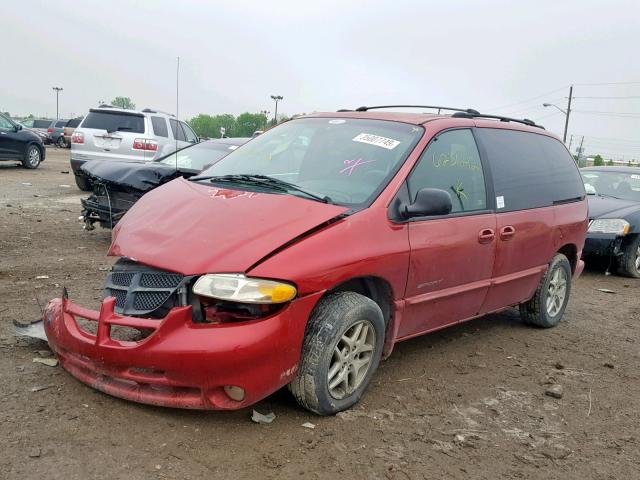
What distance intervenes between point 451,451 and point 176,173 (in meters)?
5.21

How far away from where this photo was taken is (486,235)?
4.25 metres

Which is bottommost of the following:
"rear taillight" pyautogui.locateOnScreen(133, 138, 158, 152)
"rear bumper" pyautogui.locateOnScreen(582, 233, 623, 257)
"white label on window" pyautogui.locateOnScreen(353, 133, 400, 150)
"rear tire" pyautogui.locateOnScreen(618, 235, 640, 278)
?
"rear tire" pyautogui.locateOnScreen(618, 235, 640, 278)

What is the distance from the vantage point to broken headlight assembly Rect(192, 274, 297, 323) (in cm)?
288

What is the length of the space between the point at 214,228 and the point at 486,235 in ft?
6.75

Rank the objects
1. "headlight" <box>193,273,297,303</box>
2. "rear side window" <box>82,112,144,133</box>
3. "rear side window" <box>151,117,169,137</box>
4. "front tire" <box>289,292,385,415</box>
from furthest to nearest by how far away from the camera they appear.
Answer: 1. "rear side window" <box>151,117,169,137</box>
2. "rear side window" <box>82,112,144,133</box>
3. "front tire" <box>289,292,385,415</box>
4. "headlight" <box>193,273,297,303</box>

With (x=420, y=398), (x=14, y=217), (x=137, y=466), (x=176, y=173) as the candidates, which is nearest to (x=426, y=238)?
(x=420, y=398)

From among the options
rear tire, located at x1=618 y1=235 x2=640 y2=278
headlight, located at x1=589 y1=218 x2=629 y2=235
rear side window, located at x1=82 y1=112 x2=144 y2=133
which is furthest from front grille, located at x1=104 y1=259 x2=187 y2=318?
rear side window, located at x1=82 y1=112 x2=144 y2=133

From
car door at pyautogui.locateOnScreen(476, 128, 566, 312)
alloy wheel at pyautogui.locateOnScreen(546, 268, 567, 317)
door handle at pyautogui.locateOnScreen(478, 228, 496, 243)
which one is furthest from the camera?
alloy wheel at pyautogui.locateOnScreen(546, 268, 567, 317)

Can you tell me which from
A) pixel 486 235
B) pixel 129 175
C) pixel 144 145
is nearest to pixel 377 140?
pixel 486 235

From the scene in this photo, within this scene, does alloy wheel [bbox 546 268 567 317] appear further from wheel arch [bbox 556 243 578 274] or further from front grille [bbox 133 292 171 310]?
front grille [bbox 133 292 171 310]

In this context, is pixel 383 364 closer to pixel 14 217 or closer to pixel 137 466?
pixel 137 466

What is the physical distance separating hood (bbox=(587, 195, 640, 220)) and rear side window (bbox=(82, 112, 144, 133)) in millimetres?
8627

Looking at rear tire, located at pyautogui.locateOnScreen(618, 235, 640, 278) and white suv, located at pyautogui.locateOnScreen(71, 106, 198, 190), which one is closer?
rear tire, located at pyautogui.locateOnScreen(618, 235, 640, 278)

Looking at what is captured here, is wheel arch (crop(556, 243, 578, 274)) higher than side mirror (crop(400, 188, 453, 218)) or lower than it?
lower
